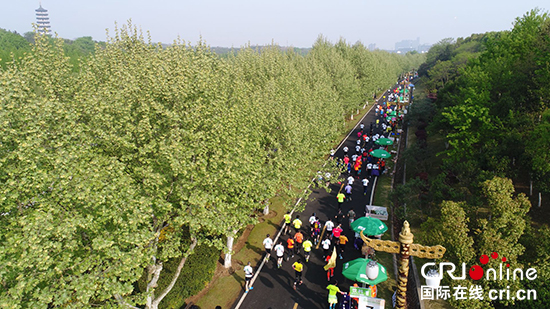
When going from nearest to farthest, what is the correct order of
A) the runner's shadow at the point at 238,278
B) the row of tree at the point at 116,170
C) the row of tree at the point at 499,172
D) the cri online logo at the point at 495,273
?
the row of tree at the point at 116,170
the cri online logo at the point at 495,273
the row of tree at the point at 499,172
the runner's shadow at the point at 238,278

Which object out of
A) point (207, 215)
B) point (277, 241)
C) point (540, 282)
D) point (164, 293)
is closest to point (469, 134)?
point (540, 282)

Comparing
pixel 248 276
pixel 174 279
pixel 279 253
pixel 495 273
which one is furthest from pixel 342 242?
pixel 174 279

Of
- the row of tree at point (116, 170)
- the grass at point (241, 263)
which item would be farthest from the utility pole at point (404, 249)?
the grass at point (241, 263)

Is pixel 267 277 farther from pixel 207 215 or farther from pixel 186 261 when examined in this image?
pixel 207 215

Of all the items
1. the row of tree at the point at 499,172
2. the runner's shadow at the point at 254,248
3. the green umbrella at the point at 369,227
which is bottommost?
the runner's shadow at the point at 254,248

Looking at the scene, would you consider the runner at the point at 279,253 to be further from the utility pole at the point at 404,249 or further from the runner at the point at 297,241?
the utility pole at the point at 404,249

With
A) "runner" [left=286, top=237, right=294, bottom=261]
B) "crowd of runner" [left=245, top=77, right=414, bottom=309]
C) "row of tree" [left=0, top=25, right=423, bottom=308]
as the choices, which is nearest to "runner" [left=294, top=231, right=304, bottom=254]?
"crowd of runner" [left=245, top=77, right=414, bottom=309]

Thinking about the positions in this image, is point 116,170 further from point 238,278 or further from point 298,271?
point 298,271
